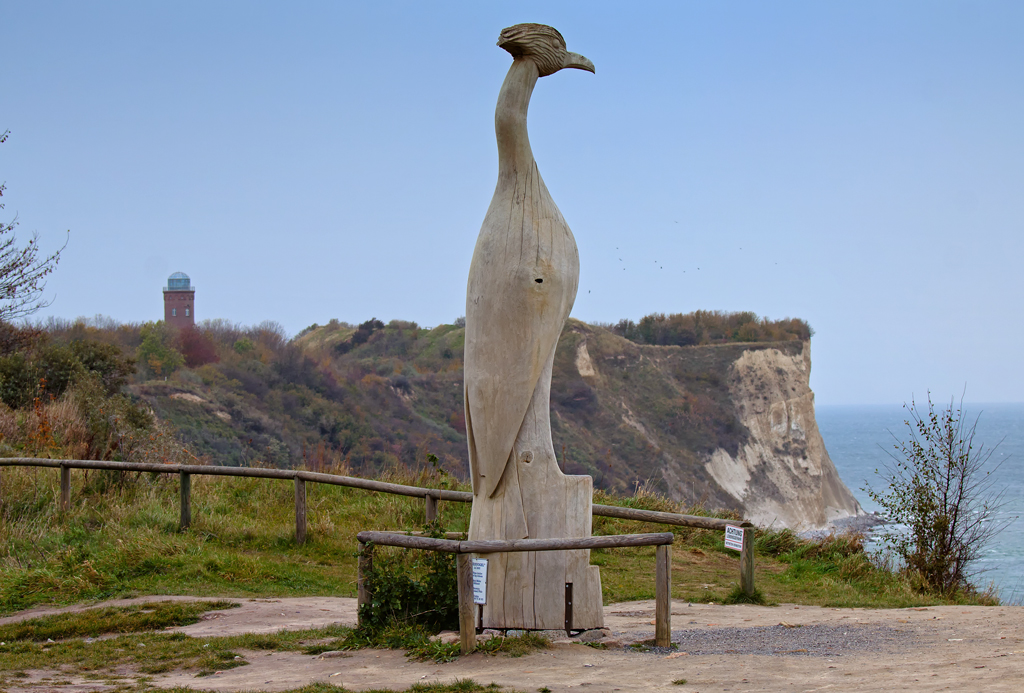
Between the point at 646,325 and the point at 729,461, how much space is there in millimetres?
13137

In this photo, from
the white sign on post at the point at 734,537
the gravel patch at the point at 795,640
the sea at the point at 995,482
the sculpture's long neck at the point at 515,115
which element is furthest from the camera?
the sea at the point at 995,482

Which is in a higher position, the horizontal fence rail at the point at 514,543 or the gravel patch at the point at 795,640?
the horizontal fence rail at the point at 514,543

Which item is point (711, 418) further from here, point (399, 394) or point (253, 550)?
point (253, 550)

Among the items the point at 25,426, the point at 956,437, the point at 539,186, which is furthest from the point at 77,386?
the point at 956,437

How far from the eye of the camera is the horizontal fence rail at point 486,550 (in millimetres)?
5660

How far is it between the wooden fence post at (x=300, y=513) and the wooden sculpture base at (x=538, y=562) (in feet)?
15.1

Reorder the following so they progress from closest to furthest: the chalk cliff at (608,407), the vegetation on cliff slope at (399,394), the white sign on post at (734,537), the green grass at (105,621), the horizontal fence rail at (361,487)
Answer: the green grass at (105,621) → the white sign on post at (734,537) → the horizontal fence rail at (361,487) → the vegetation on cliff slope at (399,394) → the chalk cliff at (608,407)

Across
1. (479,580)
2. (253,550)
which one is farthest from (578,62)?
(253,550)

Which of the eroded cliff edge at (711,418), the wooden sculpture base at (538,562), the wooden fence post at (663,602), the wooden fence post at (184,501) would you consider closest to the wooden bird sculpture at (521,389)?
the wooden sculpture base at (538,562)

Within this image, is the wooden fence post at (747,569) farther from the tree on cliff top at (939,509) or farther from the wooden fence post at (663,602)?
the wooden fence post at (663,602)

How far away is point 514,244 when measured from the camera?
6.16 meters

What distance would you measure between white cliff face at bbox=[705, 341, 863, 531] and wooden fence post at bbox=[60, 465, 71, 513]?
38.4m

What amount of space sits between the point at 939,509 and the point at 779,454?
40008 mm

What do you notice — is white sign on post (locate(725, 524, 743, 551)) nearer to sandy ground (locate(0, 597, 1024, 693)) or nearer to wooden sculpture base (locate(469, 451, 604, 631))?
sandy ground (locate(0, 597, 1024, 693))
